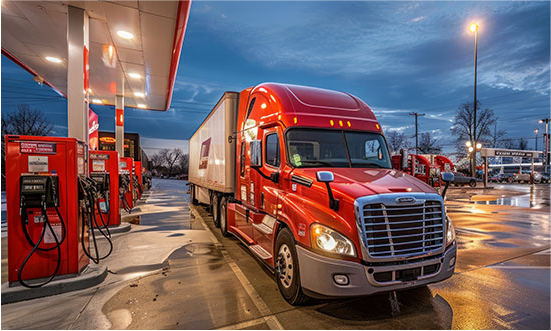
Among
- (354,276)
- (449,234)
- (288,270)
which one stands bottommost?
(288,270)

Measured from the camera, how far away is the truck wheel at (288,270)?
3609 mm

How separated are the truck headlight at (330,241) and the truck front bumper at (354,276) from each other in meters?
0.11

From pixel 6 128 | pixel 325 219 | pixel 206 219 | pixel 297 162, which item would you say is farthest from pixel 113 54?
pixel 6 128

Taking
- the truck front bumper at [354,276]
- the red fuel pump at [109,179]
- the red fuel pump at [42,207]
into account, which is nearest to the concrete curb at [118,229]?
the red fuel pump at [109,179]

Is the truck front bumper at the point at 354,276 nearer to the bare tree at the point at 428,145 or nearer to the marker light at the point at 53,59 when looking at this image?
the marker light at the point at 53,59

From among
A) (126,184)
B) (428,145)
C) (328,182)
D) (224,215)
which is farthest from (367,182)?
(428,145)

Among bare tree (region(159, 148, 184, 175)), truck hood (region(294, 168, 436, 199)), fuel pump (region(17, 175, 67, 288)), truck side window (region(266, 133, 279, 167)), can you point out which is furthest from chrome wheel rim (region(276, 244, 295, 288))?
bare tree (region(159, 148, 184, 175))

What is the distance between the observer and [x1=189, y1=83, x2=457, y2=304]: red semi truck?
320cm

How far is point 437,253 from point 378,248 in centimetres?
87

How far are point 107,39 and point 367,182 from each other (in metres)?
8.05

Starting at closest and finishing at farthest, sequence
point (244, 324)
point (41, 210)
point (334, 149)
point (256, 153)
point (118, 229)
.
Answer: point (244, 324)
point (41, 210)
point (334, 149)
point (256, 153)
point (118, 229)

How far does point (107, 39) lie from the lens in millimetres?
7859

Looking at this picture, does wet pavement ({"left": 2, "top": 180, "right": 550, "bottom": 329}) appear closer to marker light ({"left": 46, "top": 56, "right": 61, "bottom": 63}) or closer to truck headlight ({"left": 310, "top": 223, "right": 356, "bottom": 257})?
truck headlight ({"left": 310, "top": 223, "right": 356, "bottom": 257})

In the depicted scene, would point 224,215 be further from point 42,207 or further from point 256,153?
point 42,207
